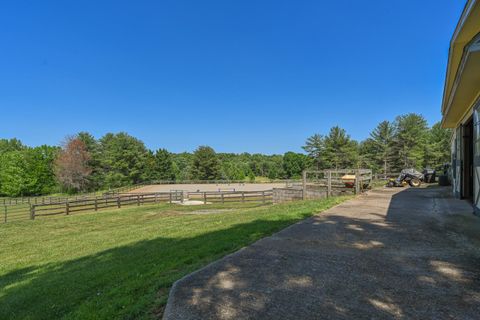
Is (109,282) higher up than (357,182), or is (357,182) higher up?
(357,182)

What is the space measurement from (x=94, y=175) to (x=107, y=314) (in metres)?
56.5

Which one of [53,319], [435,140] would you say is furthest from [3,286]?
[435,140]

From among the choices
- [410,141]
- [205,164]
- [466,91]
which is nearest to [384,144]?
[410,141]

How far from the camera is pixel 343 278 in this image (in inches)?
125

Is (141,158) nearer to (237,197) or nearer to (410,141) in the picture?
(237,197)

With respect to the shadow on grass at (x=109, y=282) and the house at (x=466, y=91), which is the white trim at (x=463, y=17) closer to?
the house at (x=466, y=91)

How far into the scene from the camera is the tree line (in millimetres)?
42094

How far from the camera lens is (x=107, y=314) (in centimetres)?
279

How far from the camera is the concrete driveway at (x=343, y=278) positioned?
248 centimetres

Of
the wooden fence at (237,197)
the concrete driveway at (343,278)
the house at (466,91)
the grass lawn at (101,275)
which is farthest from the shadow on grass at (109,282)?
the wooden fence at (237,197)

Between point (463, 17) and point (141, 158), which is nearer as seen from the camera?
point (463, 17)

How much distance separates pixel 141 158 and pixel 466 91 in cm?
5481

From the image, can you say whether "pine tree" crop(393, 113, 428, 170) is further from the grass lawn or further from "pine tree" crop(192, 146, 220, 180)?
the grass lawn

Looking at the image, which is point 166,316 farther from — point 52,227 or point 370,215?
point 52,227
